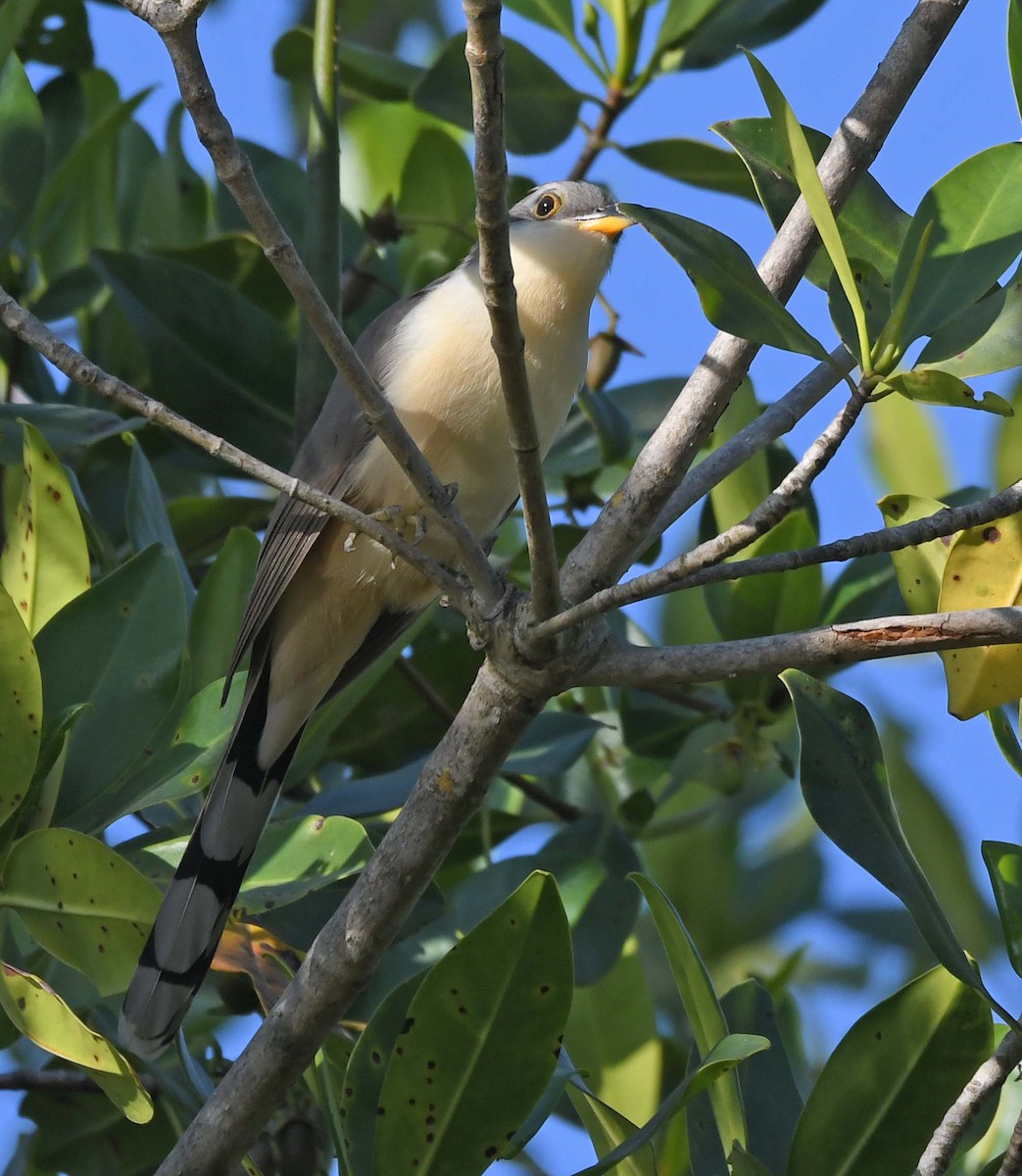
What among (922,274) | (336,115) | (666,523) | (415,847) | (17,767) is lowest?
(415,847)

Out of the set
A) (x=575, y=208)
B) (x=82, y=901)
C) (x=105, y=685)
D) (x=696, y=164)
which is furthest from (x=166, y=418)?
(x=696, y=164)

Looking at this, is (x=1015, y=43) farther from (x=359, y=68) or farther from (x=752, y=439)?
(x=359, y=68)

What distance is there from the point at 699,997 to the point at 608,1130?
30 centimetres

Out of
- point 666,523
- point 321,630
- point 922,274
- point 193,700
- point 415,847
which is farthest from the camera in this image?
point 321,630

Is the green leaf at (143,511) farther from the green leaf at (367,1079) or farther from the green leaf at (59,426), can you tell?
the green leaf at (367,1079)

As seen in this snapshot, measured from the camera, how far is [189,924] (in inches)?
115

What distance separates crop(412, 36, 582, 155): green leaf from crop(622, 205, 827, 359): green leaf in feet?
6.61

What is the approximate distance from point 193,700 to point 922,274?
161cm

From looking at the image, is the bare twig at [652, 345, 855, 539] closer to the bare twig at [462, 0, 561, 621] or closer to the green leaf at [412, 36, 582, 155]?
the bare twig at [462, 0, 561, 621]

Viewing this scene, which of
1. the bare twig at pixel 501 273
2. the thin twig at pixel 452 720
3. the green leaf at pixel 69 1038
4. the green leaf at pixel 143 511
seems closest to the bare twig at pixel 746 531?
the bare twig at pixel 501 273

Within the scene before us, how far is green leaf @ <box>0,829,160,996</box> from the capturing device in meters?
2.27

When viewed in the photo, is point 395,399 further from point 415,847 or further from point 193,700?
point 415,847

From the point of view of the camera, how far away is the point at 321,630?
148 inches

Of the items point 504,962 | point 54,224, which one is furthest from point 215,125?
point 54,224
